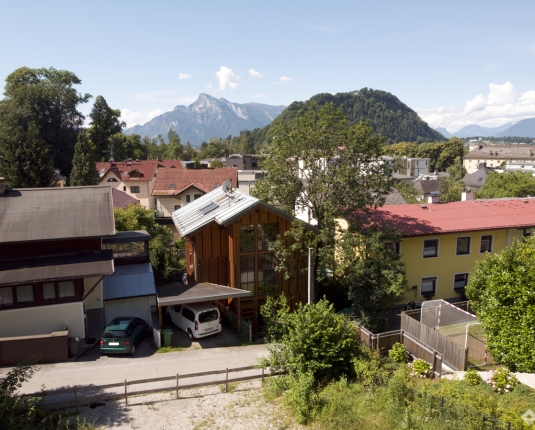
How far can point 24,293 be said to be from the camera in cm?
1802

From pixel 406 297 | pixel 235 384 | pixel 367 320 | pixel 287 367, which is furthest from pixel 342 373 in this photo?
pixel 406 297

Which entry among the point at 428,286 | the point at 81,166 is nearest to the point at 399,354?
the point at 428,286

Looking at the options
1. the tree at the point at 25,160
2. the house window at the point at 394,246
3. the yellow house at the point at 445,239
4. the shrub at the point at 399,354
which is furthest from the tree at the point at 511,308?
the tree at the point at 25,160

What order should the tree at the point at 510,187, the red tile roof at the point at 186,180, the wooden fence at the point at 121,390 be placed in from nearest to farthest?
the wooden fence at the point at 121,390
the tree at the point at 510,187
the red tile roof at the point at 186,180

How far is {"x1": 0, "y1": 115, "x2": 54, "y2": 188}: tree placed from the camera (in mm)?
39812

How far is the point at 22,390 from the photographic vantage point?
1473 cm

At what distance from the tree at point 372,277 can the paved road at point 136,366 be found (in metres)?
5.40

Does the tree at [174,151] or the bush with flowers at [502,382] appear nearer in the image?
the bush with flowers at [502,382]

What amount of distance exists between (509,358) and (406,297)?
32.6 ft

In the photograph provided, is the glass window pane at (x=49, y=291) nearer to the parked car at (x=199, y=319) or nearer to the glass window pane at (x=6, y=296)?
the glass window pane at (x=6, y=296)

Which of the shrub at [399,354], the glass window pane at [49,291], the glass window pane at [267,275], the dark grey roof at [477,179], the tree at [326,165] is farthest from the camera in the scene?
the dark grey roof at [477,179]

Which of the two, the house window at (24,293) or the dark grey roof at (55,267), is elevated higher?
the dark grey roof at (55,267)

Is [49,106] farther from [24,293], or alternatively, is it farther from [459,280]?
[459,280]

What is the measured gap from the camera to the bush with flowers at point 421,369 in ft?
51.3
